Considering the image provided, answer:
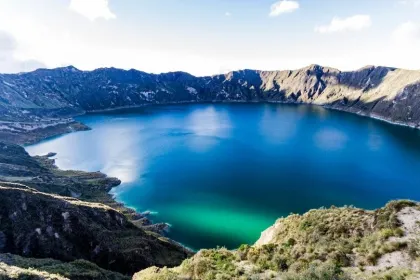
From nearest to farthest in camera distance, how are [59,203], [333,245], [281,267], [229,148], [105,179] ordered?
[281,267]
[333,245]
[59,203]
[105,179]
[229,148]

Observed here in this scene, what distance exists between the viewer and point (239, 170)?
10944cm

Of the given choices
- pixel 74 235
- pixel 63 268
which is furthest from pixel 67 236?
pixel 63 268

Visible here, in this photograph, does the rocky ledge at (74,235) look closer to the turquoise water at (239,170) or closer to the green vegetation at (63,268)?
the green vegetation at (63,268)

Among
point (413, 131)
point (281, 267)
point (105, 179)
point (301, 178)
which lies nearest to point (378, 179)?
point (301, 178)

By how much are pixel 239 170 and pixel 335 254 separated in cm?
8491

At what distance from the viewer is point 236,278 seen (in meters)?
23.0

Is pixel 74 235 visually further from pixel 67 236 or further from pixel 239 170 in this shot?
pixel 239 170

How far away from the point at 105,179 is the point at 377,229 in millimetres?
85254

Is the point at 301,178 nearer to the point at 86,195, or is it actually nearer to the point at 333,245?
the point at 86,195

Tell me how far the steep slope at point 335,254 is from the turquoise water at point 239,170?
35548 millimetres

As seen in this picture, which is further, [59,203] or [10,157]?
[10,157]

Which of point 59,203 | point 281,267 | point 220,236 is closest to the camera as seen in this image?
point 281,267

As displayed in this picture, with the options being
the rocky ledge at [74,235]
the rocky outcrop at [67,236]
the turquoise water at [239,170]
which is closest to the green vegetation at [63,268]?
the rocky ledge at [74,235]

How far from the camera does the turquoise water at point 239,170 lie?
76.2 m
